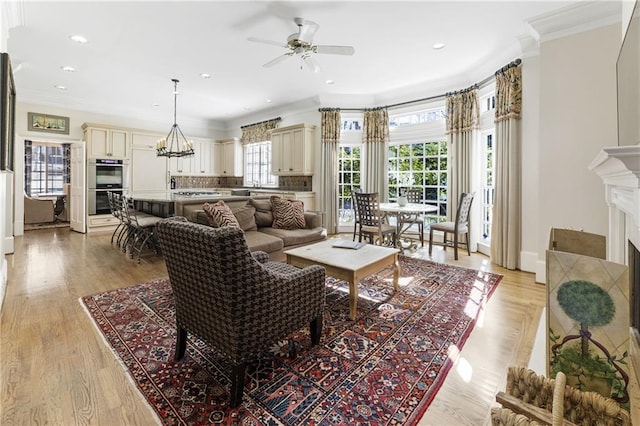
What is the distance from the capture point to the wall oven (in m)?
6.49

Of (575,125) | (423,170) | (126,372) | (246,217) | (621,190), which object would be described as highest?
(575,125)

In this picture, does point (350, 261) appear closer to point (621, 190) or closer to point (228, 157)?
point (621, 190)

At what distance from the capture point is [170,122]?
26.7 feet

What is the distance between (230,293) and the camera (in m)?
1.50

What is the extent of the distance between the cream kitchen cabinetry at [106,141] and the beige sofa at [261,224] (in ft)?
13.5

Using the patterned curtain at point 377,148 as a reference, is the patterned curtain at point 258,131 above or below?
above

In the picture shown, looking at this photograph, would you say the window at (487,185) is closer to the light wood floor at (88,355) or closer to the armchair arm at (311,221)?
the light wood floor at (88,355)

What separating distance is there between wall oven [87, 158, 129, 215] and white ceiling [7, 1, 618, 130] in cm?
145

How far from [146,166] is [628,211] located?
826 cm

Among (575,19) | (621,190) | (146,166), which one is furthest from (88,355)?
(146,166)

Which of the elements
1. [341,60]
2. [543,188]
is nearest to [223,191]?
[341,60]

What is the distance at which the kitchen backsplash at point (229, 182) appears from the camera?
696cm

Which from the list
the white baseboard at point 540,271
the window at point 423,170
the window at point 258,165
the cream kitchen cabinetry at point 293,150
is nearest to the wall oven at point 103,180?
the window at point 258,165

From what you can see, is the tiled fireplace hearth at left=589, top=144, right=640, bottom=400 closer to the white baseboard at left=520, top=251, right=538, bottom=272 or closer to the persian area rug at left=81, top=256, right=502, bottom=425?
the persian area rug at left=81, top=256, right=502, bottom=425
